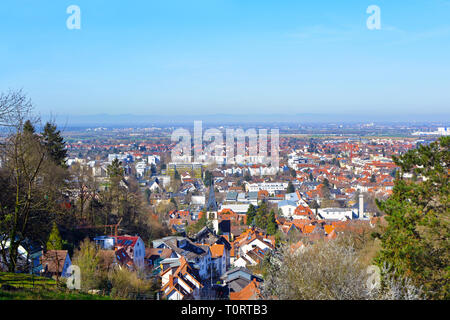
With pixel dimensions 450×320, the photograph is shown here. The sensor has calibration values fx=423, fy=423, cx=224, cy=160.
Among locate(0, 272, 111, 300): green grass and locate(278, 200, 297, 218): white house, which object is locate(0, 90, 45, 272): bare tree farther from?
locate(278, 200, 297, 218): white house

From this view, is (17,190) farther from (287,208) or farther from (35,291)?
(287,208)

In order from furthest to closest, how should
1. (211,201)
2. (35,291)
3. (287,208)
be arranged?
(211,201), (287,208), (35,291)

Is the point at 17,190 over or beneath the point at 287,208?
over

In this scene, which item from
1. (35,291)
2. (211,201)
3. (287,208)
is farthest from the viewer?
(211,201)

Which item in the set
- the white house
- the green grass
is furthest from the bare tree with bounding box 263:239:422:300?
the white house

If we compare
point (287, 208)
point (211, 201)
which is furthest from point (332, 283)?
point (211, 201)

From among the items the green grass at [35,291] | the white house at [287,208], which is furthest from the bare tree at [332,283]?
the white house at [287,208]
